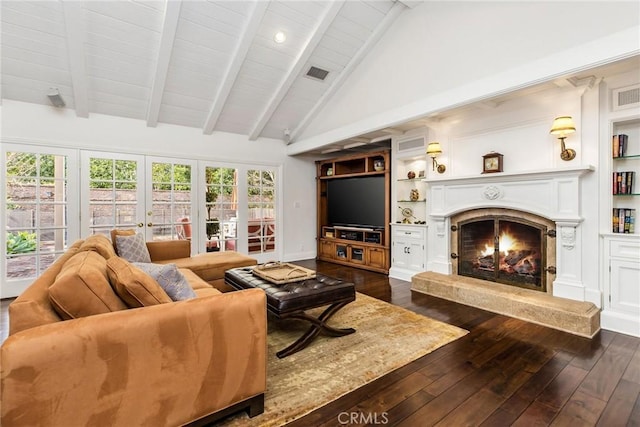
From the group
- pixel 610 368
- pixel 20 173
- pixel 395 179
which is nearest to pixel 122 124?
pixel 20 173

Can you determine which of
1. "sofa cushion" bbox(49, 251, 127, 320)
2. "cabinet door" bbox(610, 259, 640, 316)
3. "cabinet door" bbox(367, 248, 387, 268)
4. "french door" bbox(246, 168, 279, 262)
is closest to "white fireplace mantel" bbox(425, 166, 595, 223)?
"cabinet door" bbox(610, 259, 640, 316)

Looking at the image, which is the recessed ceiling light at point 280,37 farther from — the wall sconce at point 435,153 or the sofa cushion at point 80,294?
the sofa cushion at point 80,294

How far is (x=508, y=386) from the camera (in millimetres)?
1976

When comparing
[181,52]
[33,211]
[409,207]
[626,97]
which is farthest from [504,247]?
[33,211]

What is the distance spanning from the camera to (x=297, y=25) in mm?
3791

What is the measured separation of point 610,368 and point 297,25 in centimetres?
444

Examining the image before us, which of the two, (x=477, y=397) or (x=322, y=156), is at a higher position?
(x=322, y=156)

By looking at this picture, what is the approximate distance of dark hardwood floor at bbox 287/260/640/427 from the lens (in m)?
1.70

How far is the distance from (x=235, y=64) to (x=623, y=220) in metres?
4.57

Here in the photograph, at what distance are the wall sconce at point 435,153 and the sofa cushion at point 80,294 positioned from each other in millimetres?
3901

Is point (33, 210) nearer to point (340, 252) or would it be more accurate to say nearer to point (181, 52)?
point (181, 52)

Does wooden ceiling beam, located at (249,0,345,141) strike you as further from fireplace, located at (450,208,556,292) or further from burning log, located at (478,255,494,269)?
burning log, located at (478,255,494,269)

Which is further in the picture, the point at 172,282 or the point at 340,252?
the point at 340,252

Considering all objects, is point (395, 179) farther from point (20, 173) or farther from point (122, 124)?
point (20, 173)
